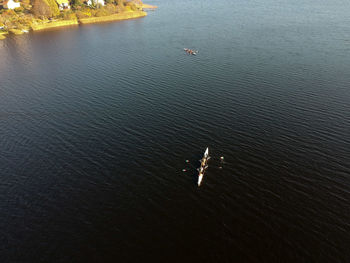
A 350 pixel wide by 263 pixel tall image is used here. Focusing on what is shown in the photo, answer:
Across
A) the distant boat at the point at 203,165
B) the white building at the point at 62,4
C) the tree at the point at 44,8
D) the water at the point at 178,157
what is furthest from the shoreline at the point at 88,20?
the distant boat at the point at 203,165

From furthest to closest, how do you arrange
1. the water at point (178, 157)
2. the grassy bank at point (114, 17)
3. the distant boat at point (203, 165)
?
the grassy bank at point (114, 17), the distant boat at point (203, 165), the water at point (178, 157)

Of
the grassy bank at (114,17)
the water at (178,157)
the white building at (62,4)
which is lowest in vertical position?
the water at (178,157)

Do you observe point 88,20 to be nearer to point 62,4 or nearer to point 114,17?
point 114,17

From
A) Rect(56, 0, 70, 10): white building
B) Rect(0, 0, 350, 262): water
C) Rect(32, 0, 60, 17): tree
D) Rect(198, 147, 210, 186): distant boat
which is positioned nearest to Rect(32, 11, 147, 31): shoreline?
Rect(32, 0, 60, 17): tree

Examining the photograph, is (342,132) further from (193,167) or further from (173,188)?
(173,188)

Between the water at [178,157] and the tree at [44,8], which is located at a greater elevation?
the tree at [44,8]

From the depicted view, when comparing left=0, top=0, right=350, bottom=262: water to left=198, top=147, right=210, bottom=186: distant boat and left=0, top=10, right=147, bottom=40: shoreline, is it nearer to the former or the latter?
left=198, top=147, right=210, bottom=186: distant boat

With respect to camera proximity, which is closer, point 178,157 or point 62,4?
point 178,157

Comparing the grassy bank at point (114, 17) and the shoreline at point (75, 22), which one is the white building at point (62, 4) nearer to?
the shoreline at point (75, 22)

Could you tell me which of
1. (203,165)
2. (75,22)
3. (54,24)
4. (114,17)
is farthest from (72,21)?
(203,165)
